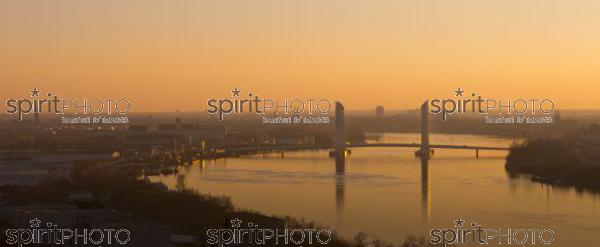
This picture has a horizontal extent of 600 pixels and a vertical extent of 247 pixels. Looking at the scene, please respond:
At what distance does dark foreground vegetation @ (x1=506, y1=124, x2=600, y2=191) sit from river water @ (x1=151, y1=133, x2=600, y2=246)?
1.05ft

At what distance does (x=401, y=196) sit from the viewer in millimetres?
8328

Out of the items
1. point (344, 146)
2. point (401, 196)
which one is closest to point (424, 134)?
point (344, 146)

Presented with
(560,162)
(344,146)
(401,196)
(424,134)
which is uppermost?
(424,134)

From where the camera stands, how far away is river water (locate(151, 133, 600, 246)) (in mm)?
6438

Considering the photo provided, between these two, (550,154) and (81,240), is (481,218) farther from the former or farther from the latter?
(550,154)

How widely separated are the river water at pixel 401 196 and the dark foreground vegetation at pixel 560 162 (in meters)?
0.32

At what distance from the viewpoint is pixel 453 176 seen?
10.8 meters

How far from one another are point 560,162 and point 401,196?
4264 millimetres

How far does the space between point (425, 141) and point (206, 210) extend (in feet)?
34.5

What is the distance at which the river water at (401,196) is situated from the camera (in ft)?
21.1

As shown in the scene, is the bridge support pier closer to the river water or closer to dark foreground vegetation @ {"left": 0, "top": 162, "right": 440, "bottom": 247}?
the river water

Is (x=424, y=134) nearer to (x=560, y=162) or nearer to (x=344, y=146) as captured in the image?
(x=344, y=146)

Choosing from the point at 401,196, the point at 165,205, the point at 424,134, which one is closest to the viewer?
the point at 165,205

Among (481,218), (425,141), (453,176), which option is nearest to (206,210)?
(481,218)
